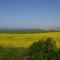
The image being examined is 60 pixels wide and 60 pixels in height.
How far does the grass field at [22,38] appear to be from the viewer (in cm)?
495

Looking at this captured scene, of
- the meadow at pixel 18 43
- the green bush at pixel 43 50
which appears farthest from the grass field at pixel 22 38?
the green bush at pixel 43 50

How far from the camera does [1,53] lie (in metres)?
4.71

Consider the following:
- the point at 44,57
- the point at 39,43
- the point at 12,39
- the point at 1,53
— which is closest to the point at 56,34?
the point at 39,43

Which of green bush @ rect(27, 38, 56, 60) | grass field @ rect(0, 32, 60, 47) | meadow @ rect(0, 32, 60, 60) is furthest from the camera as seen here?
grass field @ rect(0, 32, 60, 47)

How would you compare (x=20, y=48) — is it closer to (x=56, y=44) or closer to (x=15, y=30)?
(x=15, y=30)

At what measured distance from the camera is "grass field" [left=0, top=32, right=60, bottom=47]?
4.95m

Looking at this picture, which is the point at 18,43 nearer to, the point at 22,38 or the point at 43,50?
the point at 22,38

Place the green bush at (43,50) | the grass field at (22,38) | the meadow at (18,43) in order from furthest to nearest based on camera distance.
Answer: the grass field at (22,38)
the meadow at (18,43)
the green bush at (43,50)

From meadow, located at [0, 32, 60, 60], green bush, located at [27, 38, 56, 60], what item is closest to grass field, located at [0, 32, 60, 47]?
meadow, located at [0, 32, 60, 60]

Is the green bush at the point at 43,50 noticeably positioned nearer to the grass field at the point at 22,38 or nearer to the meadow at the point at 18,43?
the meadow at the point at 18,43

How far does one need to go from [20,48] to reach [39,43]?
0.58 m

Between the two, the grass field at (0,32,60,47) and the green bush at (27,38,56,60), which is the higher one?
the grass field at (0,32,60,47)

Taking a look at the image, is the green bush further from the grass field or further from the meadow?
the grass field

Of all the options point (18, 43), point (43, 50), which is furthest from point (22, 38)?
point (43, 50)
